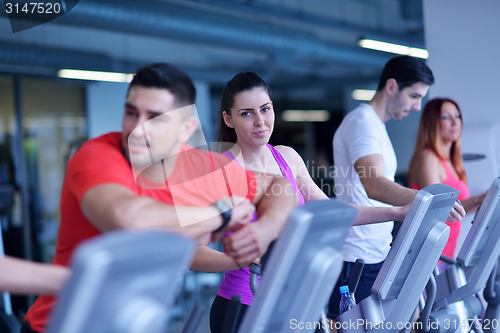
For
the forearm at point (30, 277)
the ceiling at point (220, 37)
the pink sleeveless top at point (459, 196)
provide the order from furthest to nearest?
1. the ceiling at point (220, 37)
2. the pink sleeveless top at point (459, 196)
3. the forearm at point (30, 277)

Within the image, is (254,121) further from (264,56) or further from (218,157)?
(264,56)

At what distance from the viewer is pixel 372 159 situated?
2.13 m

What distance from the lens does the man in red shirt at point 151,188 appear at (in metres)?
0.99

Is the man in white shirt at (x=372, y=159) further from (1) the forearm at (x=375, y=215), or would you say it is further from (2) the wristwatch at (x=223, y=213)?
(2) the wristwatch at (x=223, y=213)

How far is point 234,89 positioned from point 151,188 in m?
0.72

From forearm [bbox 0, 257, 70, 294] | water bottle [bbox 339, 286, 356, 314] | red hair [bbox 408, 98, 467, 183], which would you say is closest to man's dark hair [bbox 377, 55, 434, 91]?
red hair [bbox 408, 98, 467, 183]

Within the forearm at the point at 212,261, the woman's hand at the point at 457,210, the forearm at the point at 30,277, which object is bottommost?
the forearm at the point at 212,261

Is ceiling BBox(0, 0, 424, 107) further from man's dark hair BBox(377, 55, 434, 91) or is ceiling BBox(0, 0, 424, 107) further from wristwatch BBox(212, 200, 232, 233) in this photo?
wristwatch BBox(212, 200, 232, 233)

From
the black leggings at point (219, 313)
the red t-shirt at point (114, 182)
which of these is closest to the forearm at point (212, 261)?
the red t-shirt at point (114, 182)

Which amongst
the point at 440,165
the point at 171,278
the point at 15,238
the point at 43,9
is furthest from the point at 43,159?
the point at 171,278

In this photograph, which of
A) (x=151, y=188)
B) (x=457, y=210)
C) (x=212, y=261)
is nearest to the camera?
(x=151, y=188)

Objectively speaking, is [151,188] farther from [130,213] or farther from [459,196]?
[459,196]

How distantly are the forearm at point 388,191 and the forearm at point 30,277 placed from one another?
1.44 meters

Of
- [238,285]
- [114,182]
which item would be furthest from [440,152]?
[114,182]
